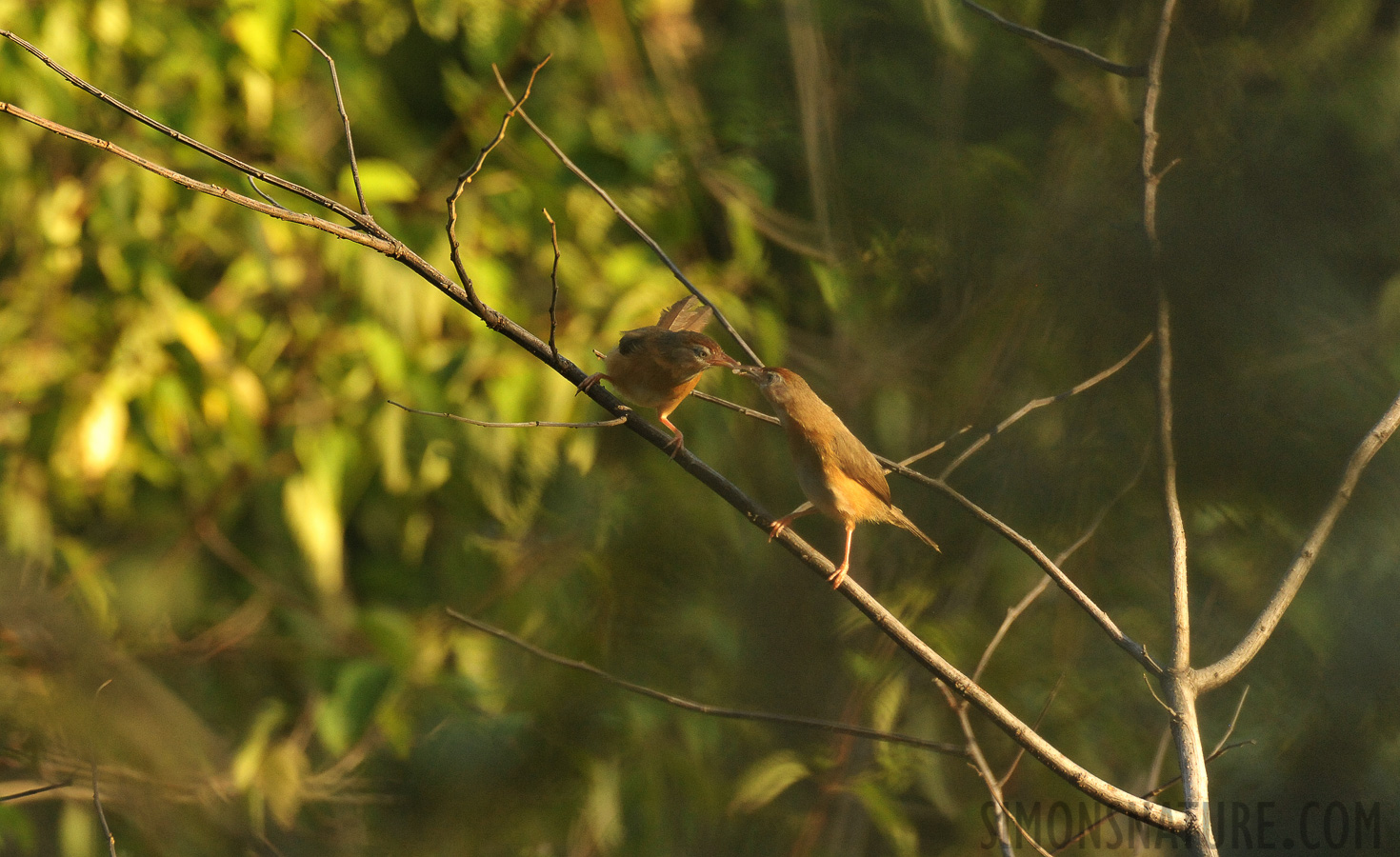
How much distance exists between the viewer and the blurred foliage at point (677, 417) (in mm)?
1816

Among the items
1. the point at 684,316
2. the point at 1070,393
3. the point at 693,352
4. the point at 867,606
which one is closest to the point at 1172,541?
the point at 1070,393

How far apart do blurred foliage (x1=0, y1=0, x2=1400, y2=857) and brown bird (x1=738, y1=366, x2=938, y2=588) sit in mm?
242

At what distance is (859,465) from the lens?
6.72 ft

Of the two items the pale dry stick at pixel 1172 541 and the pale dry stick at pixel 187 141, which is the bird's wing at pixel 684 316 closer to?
→ the pale dry stick at pixel 1172 541

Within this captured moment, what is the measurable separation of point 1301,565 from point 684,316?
1.40 meters

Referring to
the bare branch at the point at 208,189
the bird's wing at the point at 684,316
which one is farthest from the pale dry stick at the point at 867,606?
the bird's wing at the point at 684,316

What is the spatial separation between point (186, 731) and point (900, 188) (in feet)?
8.07

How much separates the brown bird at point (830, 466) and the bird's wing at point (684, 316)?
0.43 m

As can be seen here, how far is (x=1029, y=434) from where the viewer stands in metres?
2.13

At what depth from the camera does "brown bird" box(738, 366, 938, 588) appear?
6.75 ft

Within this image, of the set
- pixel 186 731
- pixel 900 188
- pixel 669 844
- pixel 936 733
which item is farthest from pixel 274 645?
pixel 900 188

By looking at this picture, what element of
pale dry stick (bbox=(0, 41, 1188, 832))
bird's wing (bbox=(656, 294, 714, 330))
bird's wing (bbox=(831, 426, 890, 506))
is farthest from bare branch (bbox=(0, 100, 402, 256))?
bird's wing (bbox=(656, 294, 714, 330))

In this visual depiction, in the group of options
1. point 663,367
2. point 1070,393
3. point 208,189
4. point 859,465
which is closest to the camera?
point 208,189

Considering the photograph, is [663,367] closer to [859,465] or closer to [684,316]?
[684,316]
